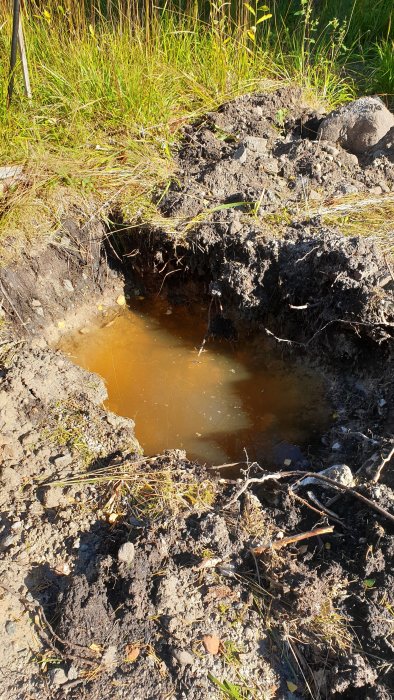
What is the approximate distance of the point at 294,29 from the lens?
4895 millimetres

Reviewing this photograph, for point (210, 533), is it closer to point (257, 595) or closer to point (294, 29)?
point (257, 595)

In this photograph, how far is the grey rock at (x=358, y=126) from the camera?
13.0 ft

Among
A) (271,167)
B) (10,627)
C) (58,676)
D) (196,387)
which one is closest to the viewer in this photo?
(58,676)

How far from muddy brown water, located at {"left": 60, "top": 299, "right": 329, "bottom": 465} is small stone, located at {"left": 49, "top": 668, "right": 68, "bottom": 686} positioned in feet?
4.03

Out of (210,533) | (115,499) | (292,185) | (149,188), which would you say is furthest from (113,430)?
(292,185)

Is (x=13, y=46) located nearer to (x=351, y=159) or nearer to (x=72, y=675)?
(x=351, y=159)

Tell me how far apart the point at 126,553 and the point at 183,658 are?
1.27 feet

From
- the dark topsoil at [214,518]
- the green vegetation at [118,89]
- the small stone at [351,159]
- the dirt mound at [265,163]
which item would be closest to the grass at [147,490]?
the dark topsoil at [214,518]

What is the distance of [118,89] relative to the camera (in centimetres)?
392

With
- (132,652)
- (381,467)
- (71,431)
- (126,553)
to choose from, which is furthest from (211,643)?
(71,431)

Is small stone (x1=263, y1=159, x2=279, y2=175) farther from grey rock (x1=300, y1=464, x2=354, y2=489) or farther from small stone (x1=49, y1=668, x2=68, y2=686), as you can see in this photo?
small stone (x1=49, y1=668, x2=68, y2=686)

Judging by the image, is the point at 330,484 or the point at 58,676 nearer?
the point at 58,676

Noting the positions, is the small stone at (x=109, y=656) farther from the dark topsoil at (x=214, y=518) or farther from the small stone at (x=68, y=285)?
the small stone at (x=68, y=285)

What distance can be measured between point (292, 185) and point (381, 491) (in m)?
2.12
